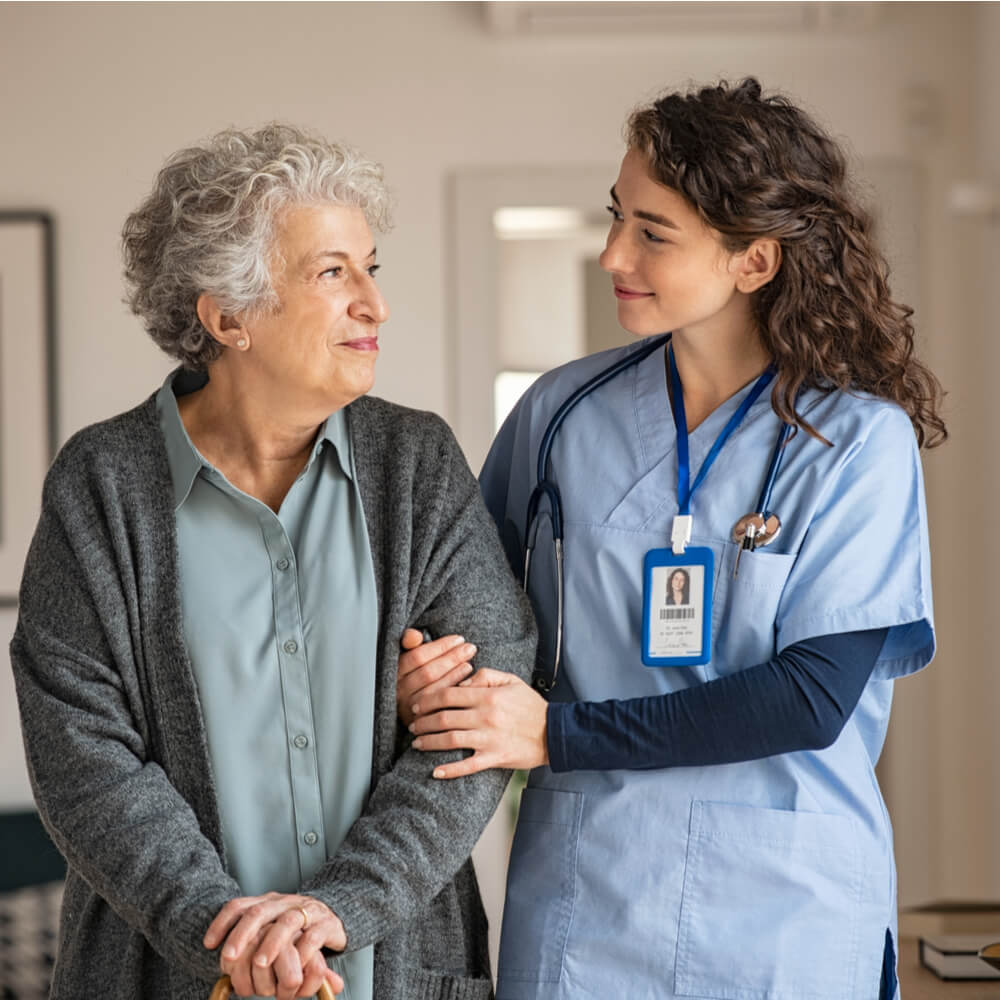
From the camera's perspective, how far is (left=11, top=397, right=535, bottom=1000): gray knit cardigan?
1445 mm

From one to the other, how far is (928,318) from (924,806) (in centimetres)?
129

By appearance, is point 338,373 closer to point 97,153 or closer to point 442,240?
point 442,240

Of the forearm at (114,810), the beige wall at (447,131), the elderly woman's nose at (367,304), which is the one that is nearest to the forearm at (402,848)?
the forearm at (114,810)

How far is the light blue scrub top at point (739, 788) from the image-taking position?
1.59 meters

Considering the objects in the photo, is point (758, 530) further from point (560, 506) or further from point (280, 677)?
point (280, 677)

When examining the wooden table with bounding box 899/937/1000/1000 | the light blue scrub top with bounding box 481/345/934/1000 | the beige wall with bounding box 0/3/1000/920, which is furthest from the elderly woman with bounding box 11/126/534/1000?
the beige wall with bounding box 0/3/1000/920

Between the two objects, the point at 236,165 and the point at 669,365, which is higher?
the point at 236,165

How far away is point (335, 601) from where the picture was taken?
1.57 m

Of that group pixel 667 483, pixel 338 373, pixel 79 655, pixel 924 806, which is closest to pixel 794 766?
pixel 667 483

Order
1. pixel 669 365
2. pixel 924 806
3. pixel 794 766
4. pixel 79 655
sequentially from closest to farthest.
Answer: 1. pixel 79 655
2. pixel 794 766
3. pixel 669 365
4. pixel 924 806

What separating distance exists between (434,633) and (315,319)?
0.40m

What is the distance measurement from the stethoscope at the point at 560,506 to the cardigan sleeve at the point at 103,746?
507 mm

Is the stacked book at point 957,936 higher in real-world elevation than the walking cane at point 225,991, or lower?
lower

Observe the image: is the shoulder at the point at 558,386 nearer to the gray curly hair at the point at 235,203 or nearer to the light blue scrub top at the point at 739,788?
the light blue scrub top at the point at 739,788
